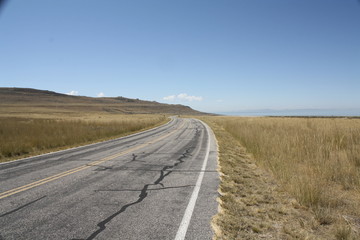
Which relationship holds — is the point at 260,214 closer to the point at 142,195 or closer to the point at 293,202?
the point at 293,202

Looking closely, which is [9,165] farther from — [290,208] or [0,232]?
[290,208]

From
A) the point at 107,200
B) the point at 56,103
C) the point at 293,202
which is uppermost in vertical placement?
the point at 56,103

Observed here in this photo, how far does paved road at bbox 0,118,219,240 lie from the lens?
361 centimetres

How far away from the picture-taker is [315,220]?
12.5 ft

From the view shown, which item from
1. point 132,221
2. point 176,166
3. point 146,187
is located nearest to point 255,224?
point 132,221

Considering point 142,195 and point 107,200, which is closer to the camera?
point 107,200

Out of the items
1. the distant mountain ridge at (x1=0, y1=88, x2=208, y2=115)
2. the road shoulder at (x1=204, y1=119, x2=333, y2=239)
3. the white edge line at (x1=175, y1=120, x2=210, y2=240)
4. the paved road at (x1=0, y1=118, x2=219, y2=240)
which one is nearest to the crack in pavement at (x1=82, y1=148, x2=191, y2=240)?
the paved road at (x1=0, y1=118, x2=219, y2=240)

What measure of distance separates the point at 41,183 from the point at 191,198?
4.04 metres

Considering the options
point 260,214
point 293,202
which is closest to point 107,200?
point 260,214

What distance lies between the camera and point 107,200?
193 inches

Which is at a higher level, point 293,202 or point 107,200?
point 293,202

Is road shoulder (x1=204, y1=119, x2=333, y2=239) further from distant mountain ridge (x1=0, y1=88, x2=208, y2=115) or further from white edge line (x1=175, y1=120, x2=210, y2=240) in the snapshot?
distant mountain ridge (x1=0, y1=88, x2=208, y2=115)

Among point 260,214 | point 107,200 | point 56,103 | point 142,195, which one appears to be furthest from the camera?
point 56,103

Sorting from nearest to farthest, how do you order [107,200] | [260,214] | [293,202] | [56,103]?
[260,214] < [293,202] < [107,200] < [56,103]
